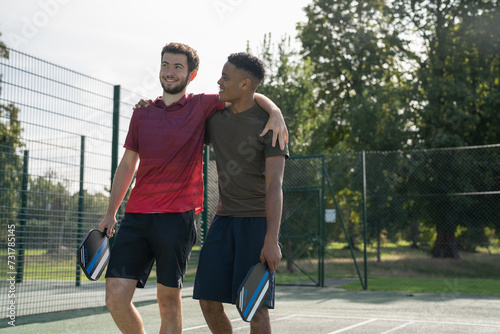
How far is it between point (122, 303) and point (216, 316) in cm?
51

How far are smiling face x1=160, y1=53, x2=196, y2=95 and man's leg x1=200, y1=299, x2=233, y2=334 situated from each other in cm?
123

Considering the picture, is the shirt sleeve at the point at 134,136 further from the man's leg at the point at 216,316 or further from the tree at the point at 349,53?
the tree at the point at 349,53

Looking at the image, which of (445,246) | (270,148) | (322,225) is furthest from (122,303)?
(445,246)

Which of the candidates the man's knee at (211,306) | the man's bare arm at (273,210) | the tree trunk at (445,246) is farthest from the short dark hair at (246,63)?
the tree trunk at (445,246)

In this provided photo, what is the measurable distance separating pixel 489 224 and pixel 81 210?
32.5 ft

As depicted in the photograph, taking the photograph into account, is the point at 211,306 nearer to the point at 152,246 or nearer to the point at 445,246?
the point at 152,246

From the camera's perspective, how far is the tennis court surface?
5.86 meters

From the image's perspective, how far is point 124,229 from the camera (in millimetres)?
3293

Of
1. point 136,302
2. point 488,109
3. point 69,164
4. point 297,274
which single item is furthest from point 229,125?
point 488,109

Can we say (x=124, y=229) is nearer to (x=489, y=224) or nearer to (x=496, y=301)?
(x=496, y=301)

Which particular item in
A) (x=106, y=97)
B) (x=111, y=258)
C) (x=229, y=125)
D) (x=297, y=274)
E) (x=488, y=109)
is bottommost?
(x=297, y=274)

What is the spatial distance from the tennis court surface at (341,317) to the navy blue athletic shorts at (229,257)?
255 cm

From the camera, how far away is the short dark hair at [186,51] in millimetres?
3432

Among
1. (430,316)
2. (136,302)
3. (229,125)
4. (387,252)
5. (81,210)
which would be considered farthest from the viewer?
(387,252)
